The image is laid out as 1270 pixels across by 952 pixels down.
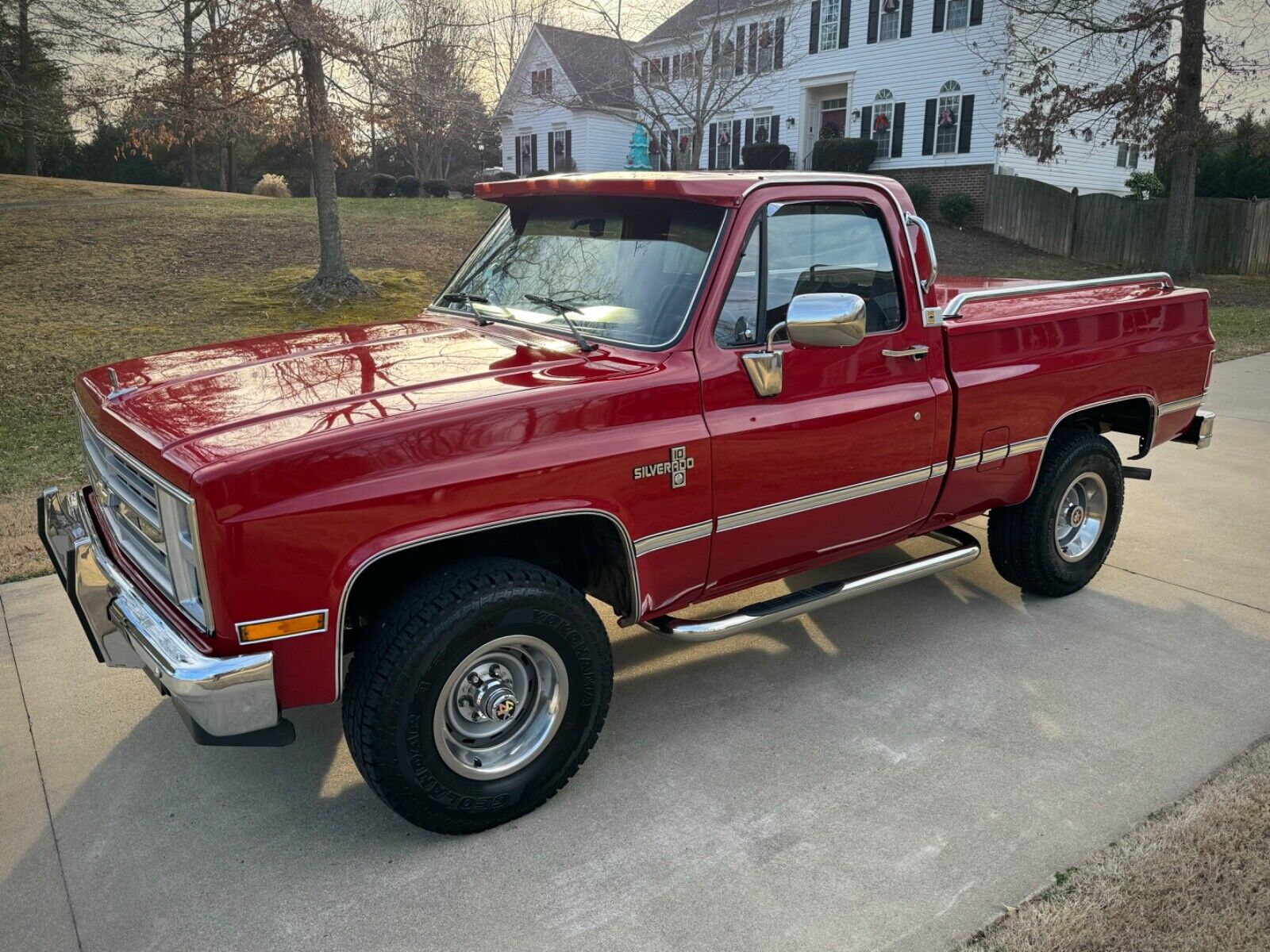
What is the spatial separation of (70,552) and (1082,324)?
4339mm

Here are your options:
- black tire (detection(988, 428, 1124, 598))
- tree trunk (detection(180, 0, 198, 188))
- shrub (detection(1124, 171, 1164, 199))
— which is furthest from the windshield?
shrub (detection(1124, 171, 1164, 199))

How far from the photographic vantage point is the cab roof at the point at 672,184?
3590 millimetres

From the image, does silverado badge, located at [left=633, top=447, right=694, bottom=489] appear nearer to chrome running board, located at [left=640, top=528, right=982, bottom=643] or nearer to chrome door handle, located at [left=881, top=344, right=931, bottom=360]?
chrome running board, located at [left=640, top=528, right=982, bottom=643]

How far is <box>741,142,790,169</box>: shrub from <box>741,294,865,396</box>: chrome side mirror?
28.7 metres

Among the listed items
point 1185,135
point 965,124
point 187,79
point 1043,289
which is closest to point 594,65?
point 965,124

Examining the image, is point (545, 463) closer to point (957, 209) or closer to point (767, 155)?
point (957, 209)

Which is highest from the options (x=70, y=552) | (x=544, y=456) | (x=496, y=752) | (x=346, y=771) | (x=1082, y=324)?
(x=1082, y=324)

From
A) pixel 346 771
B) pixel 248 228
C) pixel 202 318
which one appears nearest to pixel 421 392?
pixel 346 771

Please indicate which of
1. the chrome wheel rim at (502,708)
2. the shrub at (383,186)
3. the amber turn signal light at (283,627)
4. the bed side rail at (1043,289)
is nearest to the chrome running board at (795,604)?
the chrome wheel rim at (502,708)

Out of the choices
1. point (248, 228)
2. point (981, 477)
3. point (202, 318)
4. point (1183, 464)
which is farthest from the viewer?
point (248, 228)

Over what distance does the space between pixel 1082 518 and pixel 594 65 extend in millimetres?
28148

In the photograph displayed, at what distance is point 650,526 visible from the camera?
11.0 feet

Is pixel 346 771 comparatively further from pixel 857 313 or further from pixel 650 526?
pixel 857 313

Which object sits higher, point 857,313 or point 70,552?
point 857,313
